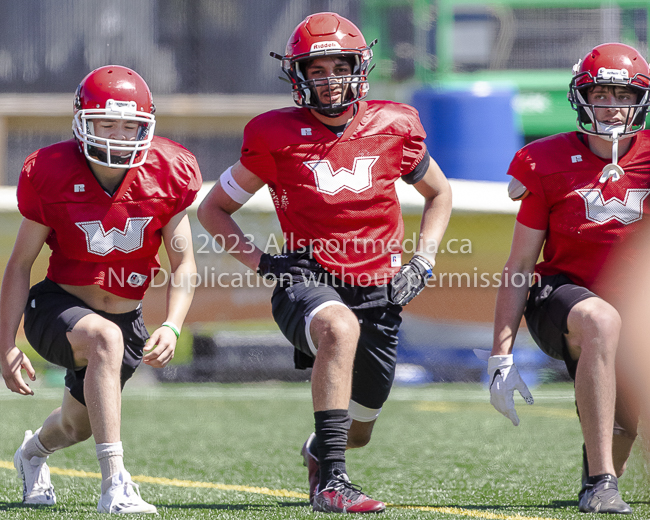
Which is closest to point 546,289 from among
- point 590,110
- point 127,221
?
point 590,110

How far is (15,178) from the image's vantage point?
34.9 ft

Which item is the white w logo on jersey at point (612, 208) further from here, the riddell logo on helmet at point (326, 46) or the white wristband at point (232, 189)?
the white wristband at point (232, 189)

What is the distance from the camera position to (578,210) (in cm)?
299

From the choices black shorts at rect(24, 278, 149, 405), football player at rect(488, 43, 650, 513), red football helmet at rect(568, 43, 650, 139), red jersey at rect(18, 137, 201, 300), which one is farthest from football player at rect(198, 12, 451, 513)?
red football helmet at rect(568, 43, 650, 139)

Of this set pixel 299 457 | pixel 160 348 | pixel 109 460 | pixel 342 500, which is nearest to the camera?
pixel 342 500

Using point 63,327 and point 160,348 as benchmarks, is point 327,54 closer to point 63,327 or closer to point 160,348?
point 160,348

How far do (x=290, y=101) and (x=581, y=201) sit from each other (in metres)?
8.61

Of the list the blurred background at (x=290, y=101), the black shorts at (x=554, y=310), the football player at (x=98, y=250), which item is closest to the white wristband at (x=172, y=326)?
the football player at (x=98, y=250)

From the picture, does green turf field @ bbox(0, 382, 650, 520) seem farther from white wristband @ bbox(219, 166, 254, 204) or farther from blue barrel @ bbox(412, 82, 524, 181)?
blue barrel @ bbox(412, 82, 524, 181)

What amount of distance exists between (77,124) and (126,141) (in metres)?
0.17

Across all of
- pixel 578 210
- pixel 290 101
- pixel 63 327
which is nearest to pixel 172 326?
pixel 63 327

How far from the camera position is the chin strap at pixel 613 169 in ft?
9.71

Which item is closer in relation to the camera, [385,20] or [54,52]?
[385,20]

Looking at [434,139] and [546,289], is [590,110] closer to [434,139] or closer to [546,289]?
[546,289]
